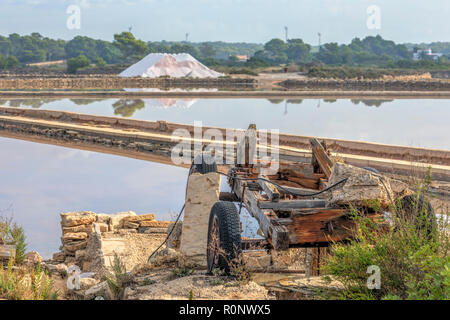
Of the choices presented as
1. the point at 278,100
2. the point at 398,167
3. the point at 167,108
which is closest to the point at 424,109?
the point at 278,100

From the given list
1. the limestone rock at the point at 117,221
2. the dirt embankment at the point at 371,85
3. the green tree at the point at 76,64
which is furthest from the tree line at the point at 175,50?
the limestone rock at the point at 117,221

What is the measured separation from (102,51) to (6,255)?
12949 cm

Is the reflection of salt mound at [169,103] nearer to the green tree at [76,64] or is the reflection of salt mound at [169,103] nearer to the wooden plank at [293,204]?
the wooden plank at [293,204]

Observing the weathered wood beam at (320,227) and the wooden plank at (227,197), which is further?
the wooden plank at (227,197)

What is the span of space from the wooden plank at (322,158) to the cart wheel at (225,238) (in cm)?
200

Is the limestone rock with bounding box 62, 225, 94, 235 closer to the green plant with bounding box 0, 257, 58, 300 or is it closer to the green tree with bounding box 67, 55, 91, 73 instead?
the green plant with bounding box 0, 257, 58, 300

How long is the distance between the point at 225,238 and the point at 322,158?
2451 mm

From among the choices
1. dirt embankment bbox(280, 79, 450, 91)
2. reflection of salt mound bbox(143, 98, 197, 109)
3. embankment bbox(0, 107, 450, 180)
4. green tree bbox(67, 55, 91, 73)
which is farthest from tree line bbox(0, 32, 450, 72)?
embankment bbox(0, 107, 450, 180)

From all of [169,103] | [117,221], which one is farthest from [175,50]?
[117,221]

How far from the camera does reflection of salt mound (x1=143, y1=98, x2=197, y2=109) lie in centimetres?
3312

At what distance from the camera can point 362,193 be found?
4738mm

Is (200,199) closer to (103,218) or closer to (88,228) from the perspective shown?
(88,228)

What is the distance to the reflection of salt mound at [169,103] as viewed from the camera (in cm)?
3312
